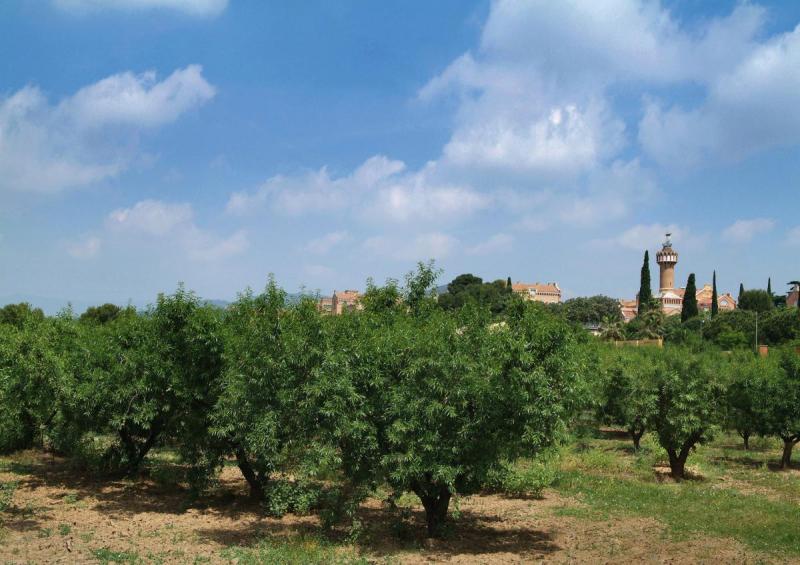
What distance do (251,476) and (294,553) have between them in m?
5.83

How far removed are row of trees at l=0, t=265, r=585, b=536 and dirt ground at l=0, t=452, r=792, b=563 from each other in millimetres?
1287

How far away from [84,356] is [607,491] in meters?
18.4

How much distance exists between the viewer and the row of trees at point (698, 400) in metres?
26.5

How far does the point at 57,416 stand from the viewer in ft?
76.1

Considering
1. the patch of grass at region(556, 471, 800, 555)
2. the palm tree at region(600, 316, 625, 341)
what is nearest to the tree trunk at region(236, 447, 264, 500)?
the patch of grass at region(556, 471, 800, 555)

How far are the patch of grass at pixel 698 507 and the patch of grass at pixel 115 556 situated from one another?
1313cm

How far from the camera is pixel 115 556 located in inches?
586

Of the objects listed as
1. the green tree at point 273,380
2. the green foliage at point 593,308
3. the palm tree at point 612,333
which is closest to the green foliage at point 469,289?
the green foliage at point 593,308

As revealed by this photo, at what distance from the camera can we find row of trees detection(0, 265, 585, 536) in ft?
47.1

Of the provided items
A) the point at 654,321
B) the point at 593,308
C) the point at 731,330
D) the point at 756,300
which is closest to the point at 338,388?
the point at 731,330

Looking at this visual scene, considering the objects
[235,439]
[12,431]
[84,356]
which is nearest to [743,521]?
[235,439]

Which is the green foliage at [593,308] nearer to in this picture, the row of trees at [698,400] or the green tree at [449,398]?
the row of trees at [698,400]

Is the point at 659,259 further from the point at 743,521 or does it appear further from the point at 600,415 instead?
the point at 743,521

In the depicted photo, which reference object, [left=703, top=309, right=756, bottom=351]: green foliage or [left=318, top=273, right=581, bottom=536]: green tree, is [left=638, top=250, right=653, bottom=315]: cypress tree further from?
[left=318, top=273, right=581, bottom=536]: green tree
